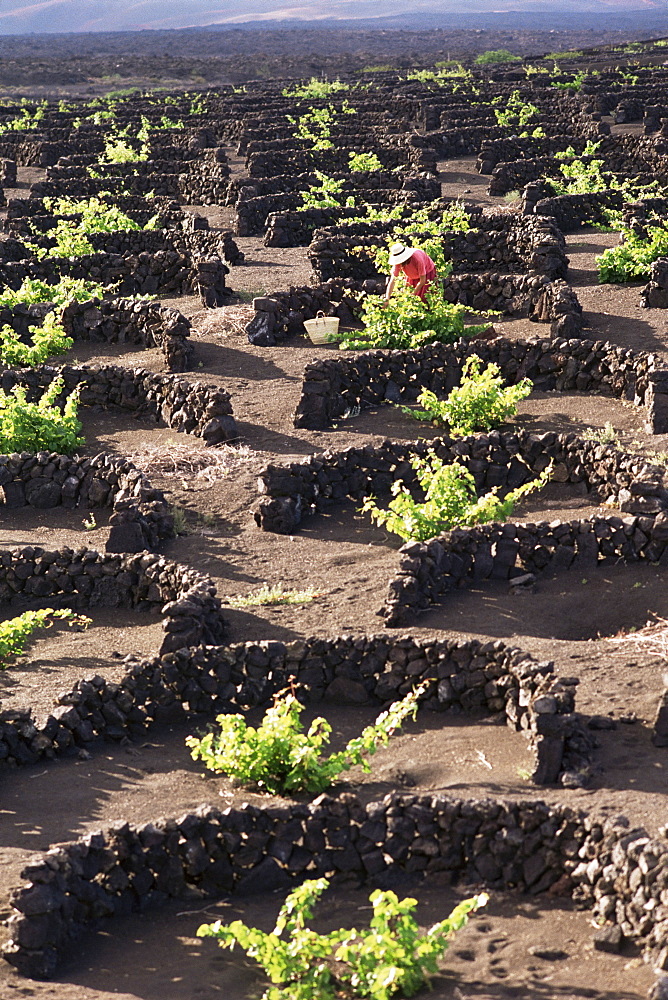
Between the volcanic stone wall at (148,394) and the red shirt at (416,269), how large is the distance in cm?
352

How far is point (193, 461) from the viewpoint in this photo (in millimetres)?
13445

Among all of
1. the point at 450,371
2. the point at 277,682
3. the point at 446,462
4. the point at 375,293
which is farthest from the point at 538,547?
the point at 375,293

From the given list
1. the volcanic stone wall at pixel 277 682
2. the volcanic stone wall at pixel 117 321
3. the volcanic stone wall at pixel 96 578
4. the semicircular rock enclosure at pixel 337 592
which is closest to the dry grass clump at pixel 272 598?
the semicircular rock enclosure at pixel 337 592

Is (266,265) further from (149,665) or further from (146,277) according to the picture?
(149,665)

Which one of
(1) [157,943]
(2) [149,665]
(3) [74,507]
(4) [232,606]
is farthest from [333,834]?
(3) [74,507]

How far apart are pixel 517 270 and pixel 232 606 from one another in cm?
1147

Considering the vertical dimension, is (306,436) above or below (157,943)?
above

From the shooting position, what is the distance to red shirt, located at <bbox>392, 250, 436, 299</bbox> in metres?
16.9

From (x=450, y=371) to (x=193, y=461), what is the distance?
12.0 feet

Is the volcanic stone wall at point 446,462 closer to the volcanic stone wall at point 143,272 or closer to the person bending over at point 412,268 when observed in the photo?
the person bending over at point 412,268

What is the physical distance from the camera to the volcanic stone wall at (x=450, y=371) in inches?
568

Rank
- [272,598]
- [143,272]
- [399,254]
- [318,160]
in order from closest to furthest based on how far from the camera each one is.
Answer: [272,598]
[399,254]
[143,272]
[318,160]

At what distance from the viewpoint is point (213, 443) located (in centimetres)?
1400

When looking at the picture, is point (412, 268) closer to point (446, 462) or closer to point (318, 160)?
point (446, 462)
